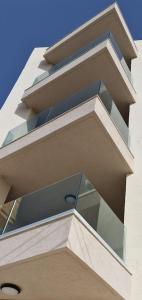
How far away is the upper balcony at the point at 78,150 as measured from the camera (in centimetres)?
642

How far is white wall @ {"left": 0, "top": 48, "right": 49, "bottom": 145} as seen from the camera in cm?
1001

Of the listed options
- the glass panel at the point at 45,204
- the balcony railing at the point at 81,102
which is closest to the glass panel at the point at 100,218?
the glass panel at the point at 45,204

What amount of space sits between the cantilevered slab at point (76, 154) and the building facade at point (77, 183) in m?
0.02

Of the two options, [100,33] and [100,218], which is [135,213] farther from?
[100,33]

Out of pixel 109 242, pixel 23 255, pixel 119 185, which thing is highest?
pixel 23 255

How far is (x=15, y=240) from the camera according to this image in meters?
4.71

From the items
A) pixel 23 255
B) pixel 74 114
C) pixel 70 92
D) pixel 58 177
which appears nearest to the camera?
pixel 23 255

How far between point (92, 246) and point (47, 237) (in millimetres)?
531

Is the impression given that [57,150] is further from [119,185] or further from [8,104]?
[8,104]

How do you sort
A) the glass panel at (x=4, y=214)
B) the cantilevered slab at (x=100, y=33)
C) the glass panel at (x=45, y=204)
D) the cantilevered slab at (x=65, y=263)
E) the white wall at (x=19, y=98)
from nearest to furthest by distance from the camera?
the cantilevered slab at (x=65, y=263), the glass panel at (x=45, y=204), the glass panel at (x=4, y=214), the white wall at (x=19, y=98), the cantilevered slab at (x=100, y=33)

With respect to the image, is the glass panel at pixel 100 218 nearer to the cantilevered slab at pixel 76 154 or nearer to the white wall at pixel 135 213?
the white wall at pixel 135 213

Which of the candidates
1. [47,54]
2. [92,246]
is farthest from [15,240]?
[47,54]

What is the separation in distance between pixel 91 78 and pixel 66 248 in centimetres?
636

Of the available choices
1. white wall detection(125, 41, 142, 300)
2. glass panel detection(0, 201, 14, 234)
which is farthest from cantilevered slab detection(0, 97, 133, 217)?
glass panel detection(0, 201, 14, 234)
